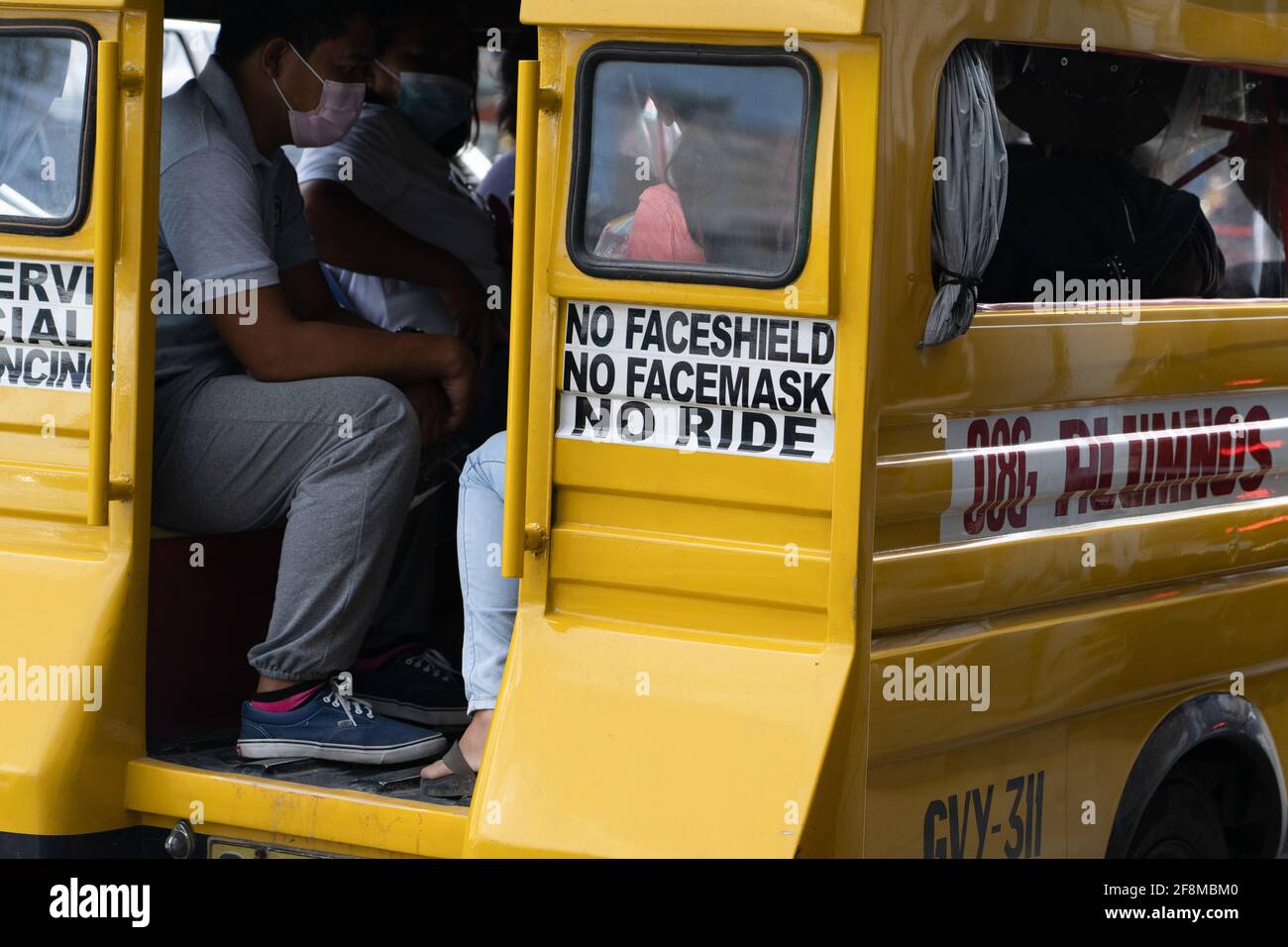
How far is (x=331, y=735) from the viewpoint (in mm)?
3580

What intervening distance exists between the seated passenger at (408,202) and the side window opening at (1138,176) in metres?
1.62

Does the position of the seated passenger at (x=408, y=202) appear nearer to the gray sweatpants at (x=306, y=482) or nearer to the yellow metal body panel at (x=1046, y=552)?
the gray sweatpants at (x=306, y=482)

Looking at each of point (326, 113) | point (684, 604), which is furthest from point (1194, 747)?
point (326, 113)

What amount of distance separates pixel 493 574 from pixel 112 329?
90cm

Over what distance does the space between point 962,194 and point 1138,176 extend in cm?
143

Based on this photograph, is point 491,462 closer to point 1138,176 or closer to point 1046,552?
point 1046,552

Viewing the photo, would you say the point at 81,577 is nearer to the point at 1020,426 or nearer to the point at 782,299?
the point at 782,299

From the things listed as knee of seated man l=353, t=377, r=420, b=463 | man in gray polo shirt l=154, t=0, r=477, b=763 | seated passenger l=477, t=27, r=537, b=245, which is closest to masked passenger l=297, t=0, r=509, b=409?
seated passenger l=477, t=27, r=537, b=245

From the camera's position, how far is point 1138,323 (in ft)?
11.8

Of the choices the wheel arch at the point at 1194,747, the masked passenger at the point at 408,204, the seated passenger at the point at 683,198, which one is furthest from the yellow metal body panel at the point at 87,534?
the wheel arch at the point at 1194,747

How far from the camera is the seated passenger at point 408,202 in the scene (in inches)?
195

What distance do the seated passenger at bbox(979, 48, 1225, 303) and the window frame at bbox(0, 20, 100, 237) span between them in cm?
191

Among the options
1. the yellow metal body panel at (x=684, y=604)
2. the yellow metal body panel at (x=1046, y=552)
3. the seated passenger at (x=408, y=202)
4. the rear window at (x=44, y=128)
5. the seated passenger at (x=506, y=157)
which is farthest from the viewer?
the seated passenger at (x=506, y=157)
